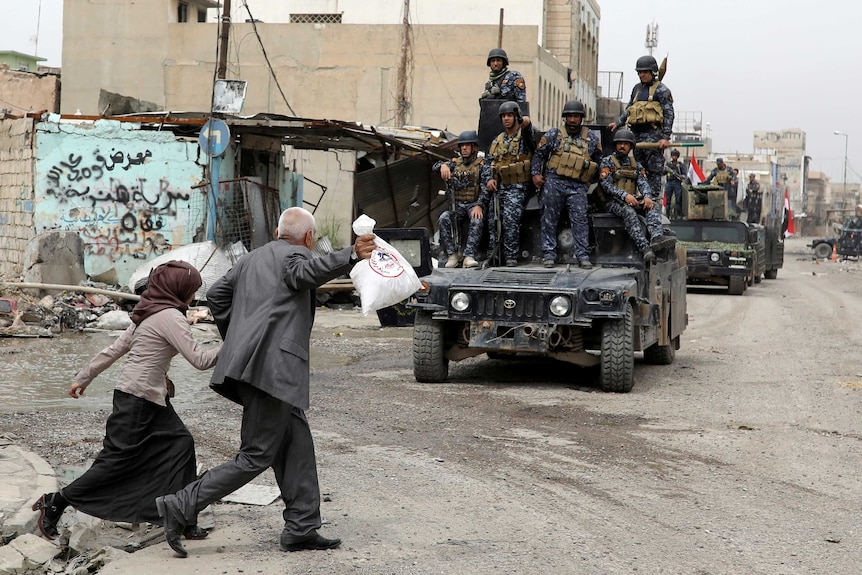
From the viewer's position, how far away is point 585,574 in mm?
4844

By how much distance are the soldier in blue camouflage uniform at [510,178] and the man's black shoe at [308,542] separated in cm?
649

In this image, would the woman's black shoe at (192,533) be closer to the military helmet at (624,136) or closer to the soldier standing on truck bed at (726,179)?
the military helmet at (624,136)

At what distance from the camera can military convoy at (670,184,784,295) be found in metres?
24.3

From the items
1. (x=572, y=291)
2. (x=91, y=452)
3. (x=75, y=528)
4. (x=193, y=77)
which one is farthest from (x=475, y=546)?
(x=193, y=77)

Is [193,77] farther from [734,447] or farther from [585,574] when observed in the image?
[585,574]

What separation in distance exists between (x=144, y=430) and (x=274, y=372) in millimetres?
796

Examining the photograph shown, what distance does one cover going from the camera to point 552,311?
387 inches

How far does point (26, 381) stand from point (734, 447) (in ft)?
20.9

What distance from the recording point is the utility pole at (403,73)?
34.8 meters

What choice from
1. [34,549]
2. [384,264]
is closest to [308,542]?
[34,549]

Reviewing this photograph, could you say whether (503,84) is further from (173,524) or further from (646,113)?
(173,524)

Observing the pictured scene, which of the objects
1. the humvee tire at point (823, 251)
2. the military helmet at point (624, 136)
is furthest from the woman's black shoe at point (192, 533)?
the humvee tire at point (823, 251)

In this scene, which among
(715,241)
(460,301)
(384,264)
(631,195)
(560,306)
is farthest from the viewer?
(715,241)

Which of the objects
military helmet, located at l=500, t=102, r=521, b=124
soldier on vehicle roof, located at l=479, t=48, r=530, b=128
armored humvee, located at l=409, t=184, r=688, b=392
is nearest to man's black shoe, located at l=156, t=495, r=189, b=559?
armored humvee, located at l=409, t=184, r=688, b=392
